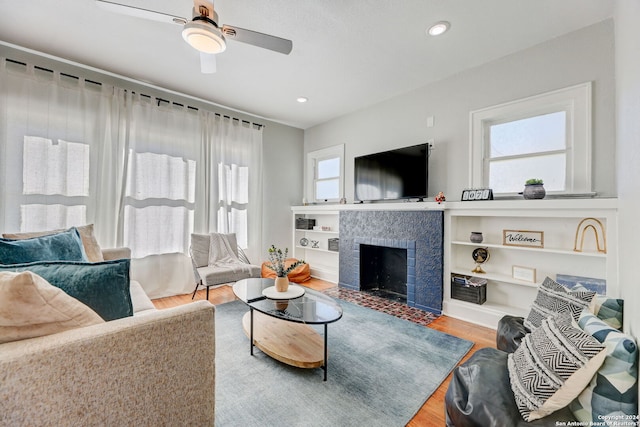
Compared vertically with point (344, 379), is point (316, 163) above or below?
above

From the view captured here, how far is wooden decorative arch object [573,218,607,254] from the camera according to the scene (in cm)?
220

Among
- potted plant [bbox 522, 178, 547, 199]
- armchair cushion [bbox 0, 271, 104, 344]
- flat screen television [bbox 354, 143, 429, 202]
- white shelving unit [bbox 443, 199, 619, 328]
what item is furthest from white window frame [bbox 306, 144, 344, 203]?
armchair cushion [bbox 0, 271, 104, 344]

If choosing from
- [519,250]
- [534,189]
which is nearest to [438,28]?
[534,189]

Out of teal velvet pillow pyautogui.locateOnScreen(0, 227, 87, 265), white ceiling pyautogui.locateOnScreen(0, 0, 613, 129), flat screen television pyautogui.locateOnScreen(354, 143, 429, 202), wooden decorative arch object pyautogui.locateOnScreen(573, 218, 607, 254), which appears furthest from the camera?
flat screen television pyautogui.locateOnScreen(354, 143, 429, 202)

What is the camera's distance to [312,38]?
2453mm

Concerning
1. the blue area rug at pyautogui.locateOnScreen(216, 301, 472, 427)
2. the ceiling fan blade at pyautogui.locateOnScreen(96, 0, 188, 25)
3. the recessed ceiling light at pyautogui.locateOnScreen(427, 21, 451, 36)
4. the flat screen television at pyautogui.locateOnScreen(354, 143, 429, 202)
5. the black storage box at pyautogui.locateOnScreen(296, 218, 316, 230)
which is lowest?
the blue area rug at pyautogui.locateOnScreen(216, 301, 472, 427)

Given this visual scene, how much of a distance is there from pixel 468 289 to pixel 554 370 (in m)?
1.96

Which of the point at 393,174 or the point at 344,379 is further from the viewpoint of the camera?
the point at 393,174

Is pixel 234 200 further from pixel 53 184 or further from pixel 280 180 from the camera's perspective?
pixel 53 184

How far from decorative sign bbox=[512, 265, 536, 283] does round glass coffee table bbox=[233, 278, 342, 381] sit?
1893 millimetres

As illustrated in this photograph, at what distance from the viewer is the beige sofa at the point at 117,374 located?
0.76 metres

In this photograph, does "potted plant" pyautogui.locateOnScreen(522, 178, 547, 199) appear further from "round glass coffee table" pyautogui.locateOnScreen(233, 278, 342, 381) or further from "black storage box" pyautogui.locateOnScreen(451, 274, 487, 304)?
"round glass coffee table" pyautogui.locateOnScreen(233, 278, 342, 381)

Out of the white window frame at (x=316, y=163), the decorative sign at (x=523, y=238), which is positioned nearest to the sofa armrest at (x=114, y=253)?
the white window frame at (x=316, y=163)

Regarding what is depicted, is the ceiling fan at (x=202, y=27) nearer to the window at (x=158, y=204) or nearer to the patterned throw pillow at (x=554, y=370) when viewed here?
the window at (x=158, y=204)
